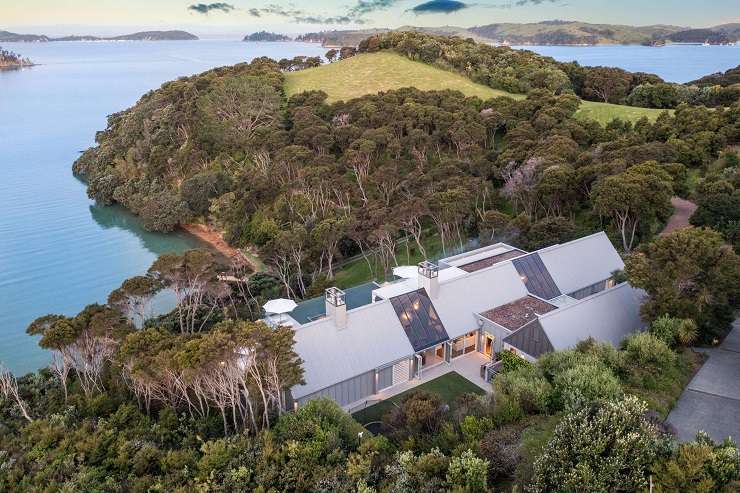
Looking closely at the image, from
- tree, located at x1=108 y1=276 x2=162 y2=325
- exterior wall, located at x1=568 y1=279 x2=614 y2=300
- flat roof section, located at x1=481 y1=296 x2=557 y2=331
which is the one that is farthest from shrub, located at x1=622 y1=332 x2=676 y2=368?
tree, located at x1=108 y1=276 x2=162 y2=325

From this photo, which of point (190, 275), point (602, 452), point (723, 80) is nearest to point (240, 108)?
point (190, 275)

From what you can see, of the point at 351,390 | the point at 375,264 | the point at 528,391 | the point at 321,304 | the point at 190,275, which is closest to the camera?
the point at 528,391

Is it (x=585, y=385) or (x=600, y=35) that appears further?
(x=600, y=35)

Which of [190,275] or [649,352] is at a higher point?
[190,275]

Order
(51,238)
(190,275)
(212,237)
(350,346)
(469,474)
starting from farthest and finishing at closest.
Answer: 1. (51,238)
2. (212,237)
3. (190,275)
4. (350,346)
5. (469,474)

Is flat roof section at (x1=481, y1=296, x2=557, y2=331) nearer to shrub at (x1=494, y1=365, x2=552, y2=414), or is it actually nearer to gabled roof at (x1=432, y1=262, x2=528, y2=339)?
gabled roof at (x1=432, y1=262, x2=528, y2=339)

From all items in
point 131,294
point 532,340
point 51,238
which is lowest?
point 51,238

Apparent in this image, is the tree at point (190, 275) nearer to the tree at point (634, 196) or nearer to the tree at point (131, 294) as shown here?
the tree at point (131, 294)

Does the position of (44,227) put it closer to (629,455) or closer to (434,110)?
(434,110)

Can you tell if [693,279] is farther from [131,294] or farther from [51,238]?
[51,238]
